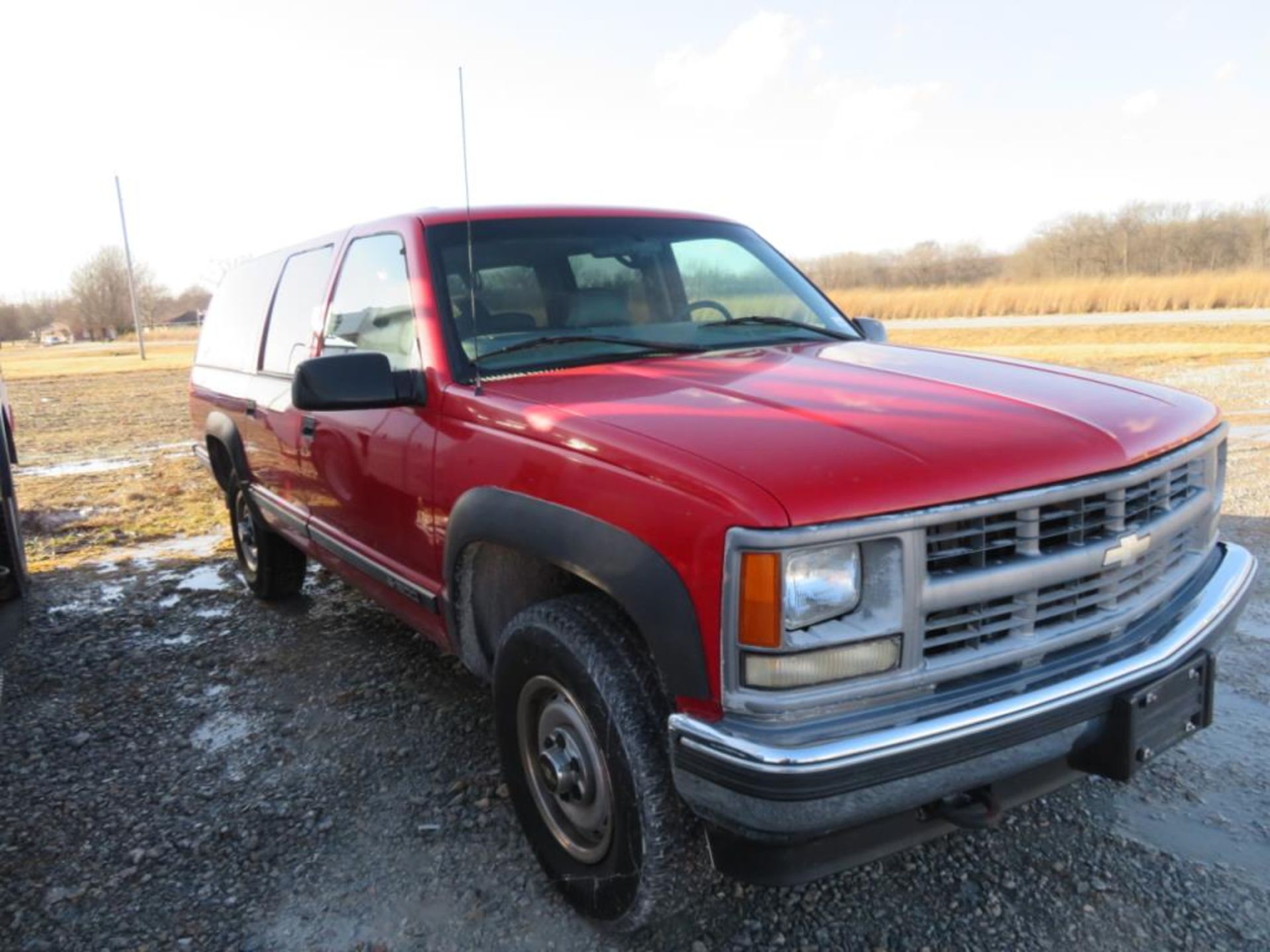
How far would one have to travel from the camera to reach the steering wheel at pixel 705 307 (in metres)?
3.40

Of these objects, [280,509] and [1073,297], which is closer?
[280,509]

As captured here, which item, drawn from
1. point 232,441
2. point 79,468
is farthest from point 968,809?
point 79,468

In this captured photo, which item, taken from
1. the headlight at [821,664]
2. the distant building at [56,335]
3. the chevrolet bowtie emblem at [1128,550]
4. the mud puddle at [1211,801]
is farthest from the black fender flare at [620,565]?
the distant building at [56,335]

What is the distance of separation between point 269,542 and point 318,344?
5.00 ft

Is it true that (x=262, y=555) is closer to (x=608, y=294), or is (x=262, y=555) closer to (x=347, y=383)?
(x=347, y=383)

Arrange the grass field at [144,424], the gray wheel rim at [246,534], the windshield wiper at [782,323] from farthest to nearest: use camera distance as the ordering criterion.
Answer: the grass field at [144,424] < the gray wheel rim at [246,534] < the windshield wiper at [782,323]

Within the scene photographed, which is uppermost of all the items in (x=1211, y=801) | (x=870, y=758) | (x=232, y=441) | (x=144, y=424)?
(x=232, y=441)

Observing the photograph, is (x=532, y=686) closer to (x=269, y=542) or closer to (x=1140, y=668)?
(x=1140, y=668)

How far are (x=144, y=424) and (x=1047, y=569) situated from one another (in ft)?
48.1

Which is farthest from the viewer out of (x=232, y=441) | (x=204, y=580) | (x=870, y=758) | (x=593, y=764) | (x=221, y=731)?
(x=204, y=580)

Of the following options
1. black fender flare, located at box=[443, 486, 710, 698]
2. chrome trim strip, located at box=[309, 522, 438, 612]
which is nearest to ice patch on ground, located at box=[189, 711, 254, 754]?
chrome trim strip, located at box=[309, 522, 438, 612]

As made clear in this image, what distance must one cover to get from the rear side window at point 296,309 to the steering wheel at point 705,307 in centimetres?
152

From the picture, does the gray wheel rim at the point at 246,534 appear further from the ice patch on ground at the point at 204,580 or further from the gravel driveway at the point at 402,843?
the gravel driveway at the point at 402,843

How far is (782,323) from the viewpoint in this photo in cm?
345
